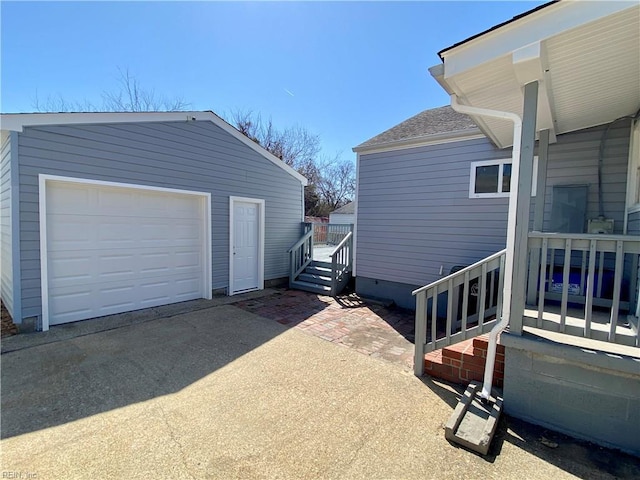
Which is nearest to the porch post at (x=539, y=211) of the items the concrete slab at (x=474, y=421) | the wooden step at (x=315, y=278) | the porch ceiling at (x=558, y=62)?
the porch ceiling at (x=558, y=62)

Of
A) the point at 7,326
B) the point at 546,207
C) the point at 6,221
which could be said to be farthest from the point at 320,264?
the point at 6,221

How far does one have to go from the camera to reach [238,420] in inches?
91.2

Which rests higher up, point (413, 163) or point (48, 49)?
point (48, 49)

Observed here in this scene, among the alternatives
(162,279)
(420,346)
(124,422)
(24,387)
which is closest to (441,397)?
(420,346)

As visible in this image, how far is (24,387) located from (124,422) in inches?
54.3

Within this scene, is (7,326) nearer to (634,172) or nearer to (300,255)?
(300,255)

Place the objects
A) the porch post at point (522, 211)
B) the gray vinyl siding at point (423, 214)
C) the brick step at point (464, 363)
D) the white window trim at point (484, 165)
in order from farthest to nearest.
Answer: the gray vinyl siding at point (423, 214) → the white window trim at point (484, 165) → the brick step at point (464, 363) → the porch post at point (522, 211)

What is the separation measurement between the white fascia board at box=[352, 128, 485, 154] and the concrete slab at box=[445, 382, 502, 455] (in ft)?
13.5

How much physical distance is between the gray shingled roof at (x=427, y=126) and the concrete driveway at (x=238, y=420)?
14.2 ft

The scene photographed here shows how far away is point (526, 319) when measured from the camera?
253 cm

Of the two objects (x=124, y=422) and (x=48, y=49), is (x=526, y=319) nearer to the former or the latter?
(x=124, y=422)

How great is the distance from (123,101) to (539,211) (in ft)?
51.8

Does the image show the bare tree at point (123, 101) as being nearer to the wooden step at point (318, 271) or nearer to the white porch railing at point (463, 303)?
the wooden step at point (318, 271)

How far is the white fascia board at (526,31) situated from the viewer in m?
1.81
